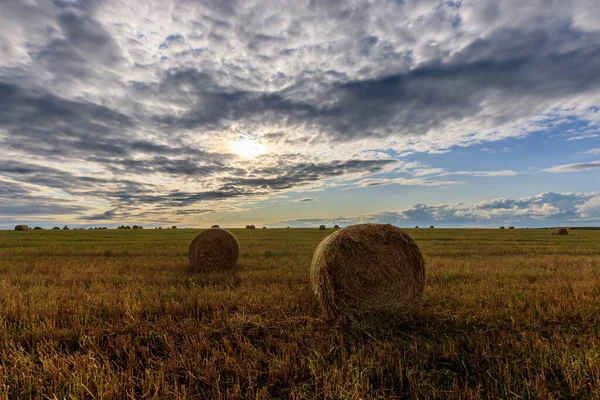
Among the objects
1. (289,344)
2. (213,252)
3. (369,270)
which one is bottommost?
(289,344)

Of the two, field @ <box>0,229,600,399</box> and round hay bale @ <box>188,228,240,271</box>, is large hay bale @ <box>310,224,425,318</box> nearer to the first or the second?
field @ <box>0,229,600,399</box>

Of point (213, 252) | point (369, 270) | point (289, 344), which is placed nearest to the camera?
point (289, 344)

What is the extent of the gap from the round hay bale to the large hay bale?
5.69 metres

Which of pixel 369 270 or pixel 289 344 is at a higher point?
pixel 369 270

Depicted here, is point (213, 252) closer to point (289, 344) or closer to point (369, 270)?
point (369, 270)

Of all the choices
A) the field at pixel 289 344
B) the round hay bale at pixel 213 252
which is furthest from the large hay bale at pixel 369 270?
the round hay bale at pixel 213 252

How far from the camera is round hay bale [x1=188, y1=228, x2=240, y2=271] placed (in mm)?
11547

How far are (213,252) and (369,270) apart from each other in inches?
268

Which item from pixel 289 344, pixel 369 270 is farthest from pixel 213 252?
pixel 289 344

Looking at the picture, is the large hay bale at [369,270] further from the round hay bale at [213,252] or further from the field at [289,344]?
the round hay bale at [213,252]

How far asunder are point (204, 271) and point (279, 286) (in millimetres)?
4459

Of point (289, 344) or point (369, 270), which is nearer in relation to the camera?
point (289, 344)

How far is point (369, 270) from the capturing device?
6.73 meters

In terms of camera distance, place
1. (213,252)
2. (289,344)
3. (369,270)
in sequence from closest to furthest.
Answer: (289,344) → (369,270) → (213,252)
